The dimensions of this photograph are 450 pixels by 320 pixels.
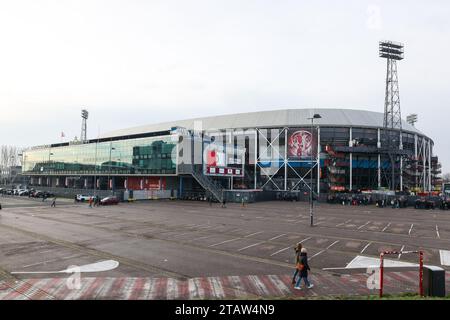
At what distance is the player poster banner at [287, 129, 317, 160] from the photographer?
77750 mm

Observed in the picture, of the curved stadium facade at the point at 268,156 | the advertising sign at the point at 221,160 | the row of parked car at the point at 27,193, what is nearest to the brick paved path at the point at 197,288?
the advertising sign at the point at 221,160

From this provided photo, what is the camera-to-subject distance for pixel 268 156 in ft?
271

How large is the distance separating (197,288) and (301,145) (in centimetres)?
6992

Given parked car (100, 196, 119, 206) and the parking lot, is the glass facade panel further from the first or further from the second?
the parking lot

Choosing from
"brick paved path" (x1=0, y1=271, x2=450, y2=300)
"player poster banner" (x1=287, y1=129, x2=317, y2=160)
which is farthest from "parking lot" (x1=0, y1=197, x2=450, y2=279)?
"player poster banner" (x1=287, y1=129, x2=317, y2=160)

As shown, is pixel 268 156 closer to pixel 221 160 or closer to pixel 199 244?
pixel 221 160

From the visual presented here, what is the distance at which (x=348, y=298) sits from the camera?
1084 cm

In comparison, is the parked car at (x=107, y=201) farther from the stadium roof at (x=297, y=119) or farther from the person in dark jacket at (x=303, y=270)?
the person in dark jacket at (x=303, y=270)

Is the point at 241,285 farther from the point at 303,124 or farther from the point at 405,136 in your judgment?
the point at 405,136

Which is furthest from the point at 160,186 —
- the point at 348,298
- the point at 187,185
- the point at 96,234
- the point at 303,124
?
the point at 348,298

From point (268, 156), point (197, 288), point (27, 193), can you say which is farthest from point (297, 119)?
point (197, 288)

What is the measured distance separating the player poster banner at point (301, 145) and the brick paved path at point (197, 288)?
2567 inches

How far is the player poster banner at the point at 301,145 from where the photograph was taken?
77.8 metres
